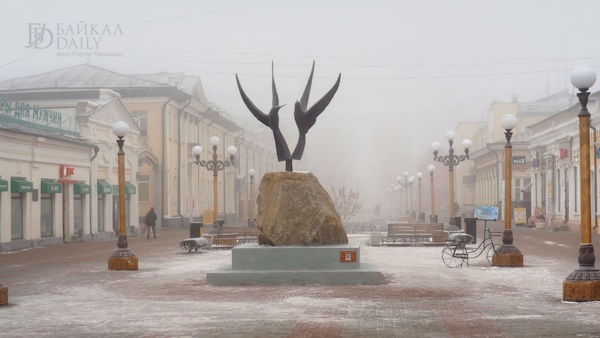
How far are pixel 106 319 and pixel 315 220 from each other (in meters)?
5.78

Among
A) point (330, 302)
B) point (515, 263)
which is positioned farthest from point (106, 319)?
point (515, 263)

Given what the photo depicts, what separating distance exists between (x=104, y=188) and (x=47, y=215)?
18.6 ft

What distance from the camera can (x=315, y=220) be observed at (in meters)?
16.0

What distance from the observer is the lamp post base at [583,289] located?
12328 mm

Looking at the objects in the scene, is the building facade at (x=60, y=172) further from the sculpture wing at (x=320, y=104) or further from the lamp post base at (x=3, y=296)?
the lamp post base at (x=3, y=296)

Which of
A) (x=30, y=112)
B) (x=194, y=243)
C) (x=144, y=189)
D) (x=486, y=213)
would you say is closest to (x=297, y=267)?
(x=486, y=213)

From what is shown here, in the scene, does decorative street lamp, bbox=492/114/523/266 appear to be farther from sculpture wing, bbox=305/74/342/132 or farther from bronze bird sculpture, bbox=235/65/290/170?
bronze bird sculpture, bbox=235/65/290/170

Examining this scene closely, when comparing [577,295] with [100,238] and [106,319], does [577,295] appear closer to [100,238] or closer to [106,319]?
[106,319]

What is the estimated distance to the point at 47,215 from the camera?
32.8 m

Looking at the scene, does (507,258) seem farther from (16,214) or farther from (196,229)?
(16,214)

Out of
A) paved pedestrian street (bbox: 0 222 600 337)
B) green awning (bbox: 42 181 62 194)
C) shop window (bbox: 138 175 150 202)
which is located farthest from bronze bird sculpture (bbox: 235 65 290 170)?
shop window (bbox: 138 175 150 202)

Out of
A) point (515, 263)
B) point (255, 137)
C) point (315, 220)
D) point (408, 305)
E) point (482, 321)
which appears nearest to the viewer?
point (482, 321)

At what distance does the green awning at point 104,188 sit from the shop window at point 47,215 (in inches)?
192

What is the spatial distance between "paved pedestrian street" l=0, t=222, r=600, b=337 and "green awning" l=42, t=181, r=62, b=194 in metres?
12.6
